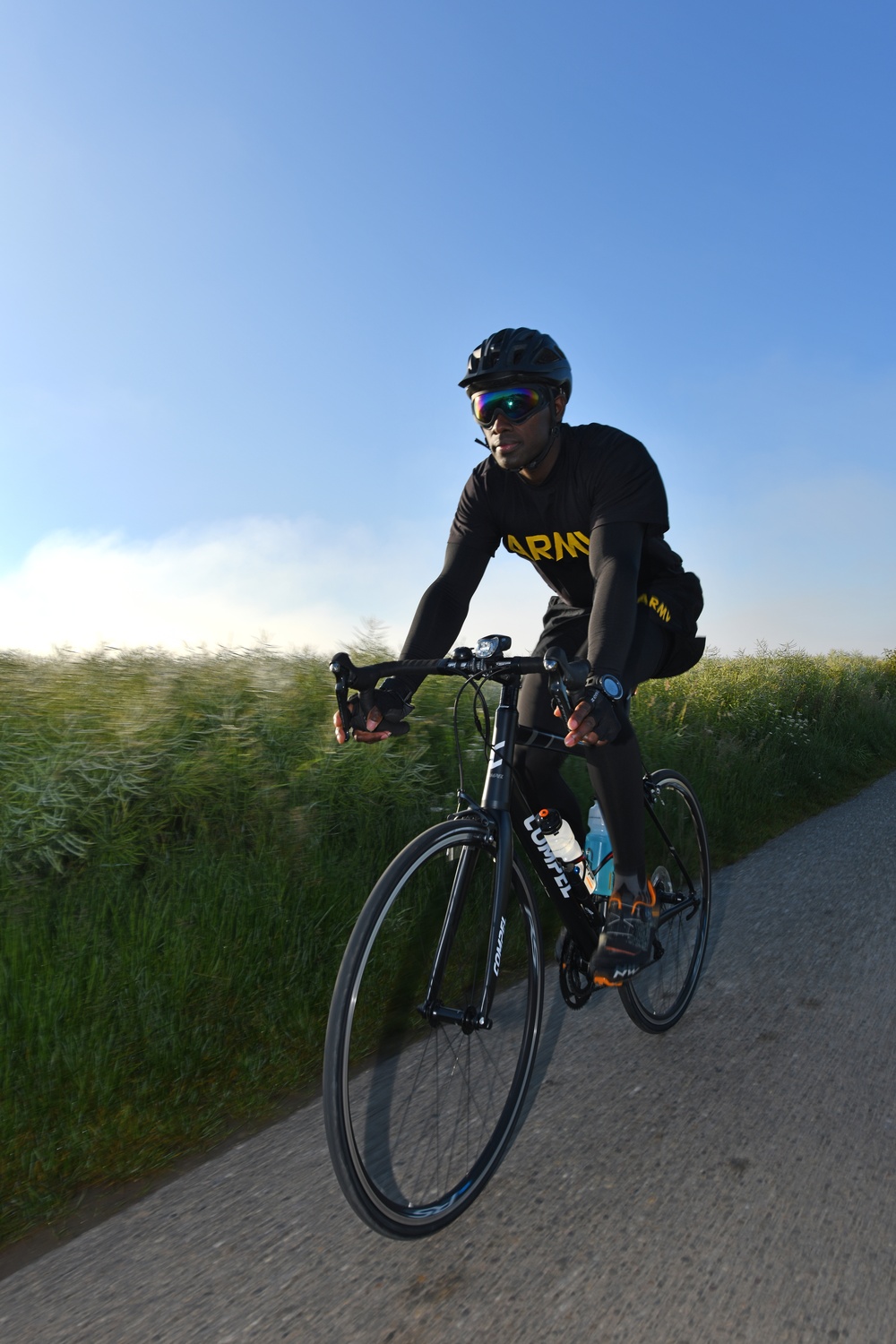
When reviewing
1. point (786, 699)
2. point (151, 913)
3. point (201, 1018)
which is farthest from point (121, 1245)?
point (786, 699)

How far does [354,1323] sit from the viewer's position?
2.17 metres

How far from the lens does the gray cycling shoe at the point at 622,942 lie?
318 cm

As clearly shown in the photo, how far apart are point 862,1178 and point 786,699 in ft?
32.8

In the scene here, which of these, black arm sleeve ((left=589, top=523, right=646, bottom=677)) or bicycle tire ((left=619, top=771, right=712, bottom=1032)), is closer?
black arm sleeve ((left=589, top=523, right=646, bottom=677))

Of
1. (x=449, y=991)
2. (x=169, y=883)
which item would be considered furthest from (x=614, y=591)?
(x=169, y=883)

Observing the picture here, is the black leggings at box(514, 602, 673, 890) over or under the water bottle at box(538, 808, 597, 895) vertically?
over

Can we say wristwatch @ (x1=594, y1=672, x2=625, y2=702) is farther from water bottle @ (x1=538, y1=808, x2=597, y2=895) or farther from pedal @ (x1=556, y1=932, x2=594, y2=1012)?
pedal @ (x1=556, y1=932, x2=594, y2=1012)

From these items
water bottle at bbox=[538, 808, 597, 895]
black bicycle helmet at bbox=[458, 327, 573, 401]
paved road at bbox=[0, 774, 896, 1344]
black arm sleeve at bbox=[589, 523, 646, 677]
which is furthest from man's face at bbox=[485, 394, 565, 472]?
paved road at bbox=[0, 774, 896, 1344]

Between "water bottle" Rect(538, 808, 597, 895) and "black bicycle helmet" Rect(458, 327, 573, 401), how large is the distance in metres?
1.45

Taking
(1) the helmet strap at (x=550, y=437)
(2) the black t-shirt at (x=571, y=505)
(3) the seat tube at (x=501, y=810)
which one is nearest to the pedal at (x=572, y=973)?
(3) the seat tube at (x=501, y=810)

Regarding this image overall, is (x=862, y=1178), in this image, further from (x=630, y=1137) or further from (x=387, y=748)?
(x=387, y=748)

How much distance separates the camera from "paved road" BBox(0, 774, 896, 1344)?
218cm

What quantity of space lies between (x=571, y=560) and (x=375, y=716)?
1037 mm

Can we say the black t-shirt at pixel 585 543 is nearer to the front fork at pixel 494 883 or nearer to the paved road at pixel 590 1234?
the front fork at pixel 494 883
